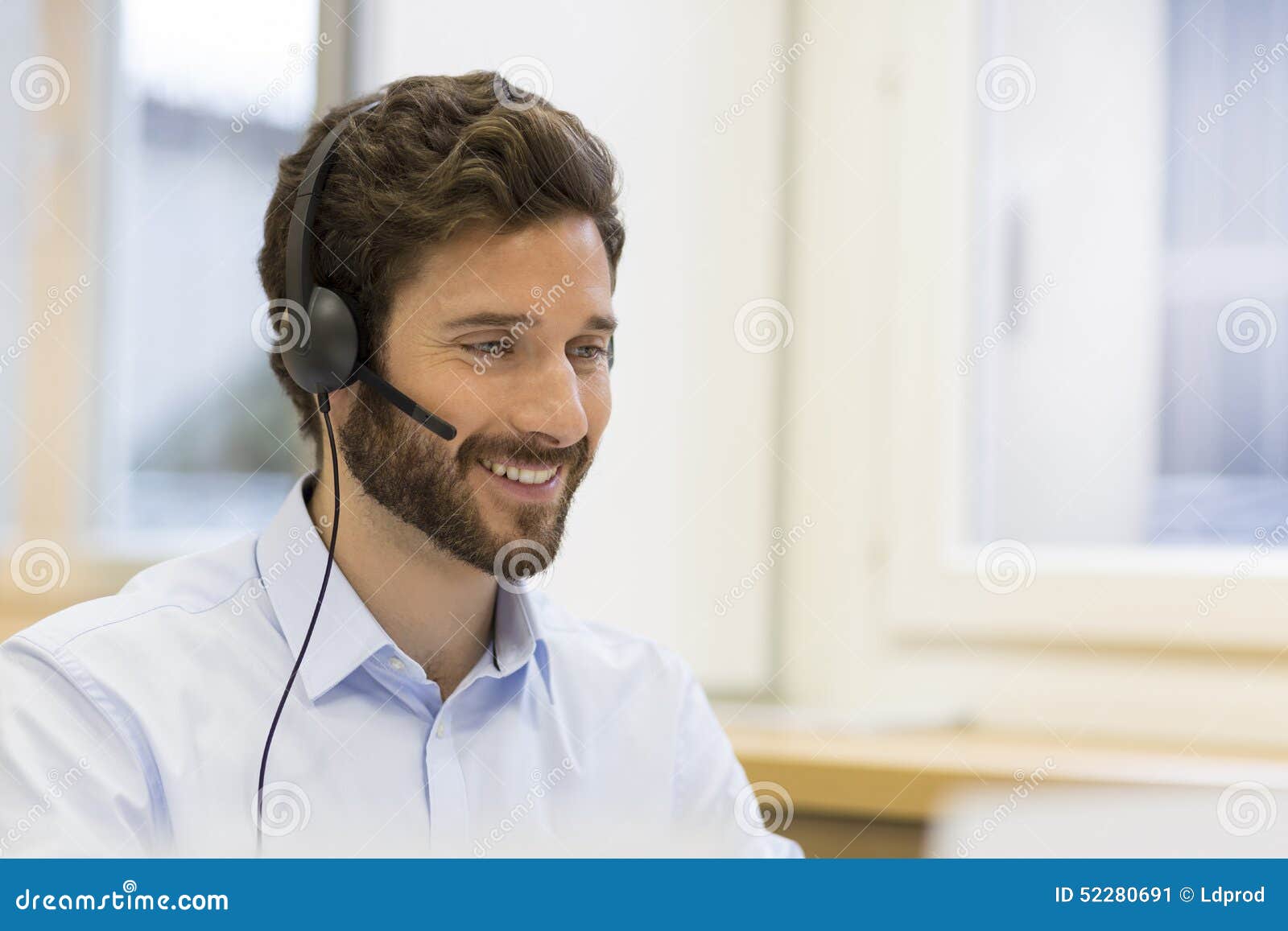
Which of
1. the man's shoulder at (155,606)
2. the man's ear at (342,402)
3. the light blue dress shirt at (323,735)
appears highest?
the man's ear at (342,402)

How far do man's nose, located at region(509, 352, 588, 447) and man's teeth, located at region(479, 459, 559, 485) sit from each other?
0.04 meters

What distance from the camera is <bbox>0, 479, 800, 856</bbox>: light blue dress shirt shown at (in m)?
0.90

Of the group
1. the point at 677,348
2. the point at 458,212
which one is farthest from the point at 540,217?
the point at 677,348

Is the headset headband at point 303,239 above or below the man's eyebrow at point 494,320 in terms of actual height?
above

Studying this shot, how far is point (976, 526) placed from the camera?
1694 millimetres

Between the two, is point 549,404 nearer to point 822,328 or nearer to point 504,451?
point 504,451

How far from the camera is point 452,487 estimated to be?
106 cm

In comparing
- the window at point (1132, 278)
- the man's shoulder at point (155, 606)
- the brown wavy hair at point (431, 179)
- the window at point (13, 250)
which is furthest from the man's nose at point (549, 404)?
the window at point (13, 250)

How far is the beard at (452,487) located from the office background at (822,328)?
2.05ft

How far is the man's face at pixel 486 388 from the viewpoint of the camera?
1059mm

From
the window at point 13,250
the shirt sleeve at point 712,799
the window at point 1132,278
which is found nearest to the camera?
the shirt sleeve at point 712,799

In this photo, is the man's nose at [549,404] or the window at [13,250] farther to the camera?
the window at [13,250]

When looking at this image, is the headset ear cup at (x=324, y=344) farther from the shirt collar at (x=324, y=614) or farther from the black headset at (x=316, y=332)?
the shirt collar at (x=324, y=614)

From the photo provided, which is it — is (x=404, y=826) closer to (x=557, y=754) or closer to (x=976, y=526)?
(x=557, y=754)
